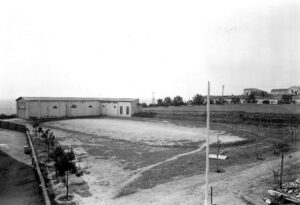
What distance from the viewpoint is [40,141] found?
23.2 meters

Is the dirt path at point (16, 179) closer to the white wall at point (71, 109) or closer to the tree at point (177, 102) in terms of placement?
the white wall at point (71, 109)

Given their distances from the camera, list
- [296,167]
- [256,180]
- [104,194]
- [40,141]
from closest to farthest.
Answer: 1. [104,194]
2. [256,180]
3. [296,167]
4. [40,141]

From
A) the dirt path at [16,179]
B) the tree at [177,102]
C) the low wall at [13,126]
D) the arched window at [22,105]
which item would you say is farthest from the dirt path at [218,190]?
the tree at [177,102]

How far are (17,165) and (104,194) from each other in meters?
9.49

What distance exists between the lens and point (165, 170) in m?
13.6

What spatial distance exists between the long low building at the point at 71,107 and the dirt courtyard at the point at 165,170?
773 inches

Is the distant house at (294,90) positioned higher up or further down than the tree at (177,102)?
higher up

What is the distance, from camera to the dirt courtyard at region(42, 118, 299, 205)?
33.4 feet

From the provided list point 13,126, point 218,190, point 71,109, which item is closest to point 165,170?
point 218,190

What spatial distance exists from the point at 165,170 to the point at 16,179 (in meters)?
8.56

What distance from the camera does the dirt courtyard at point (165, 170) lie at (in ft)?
33.4

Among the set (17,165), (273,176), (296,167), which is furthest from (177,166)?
(17,165)

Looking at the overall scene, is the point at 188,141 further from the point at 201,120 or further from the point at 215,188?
the point at 201,120

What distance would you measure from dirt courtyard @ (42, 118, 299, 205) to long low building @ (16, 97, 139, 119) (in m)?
19.6
